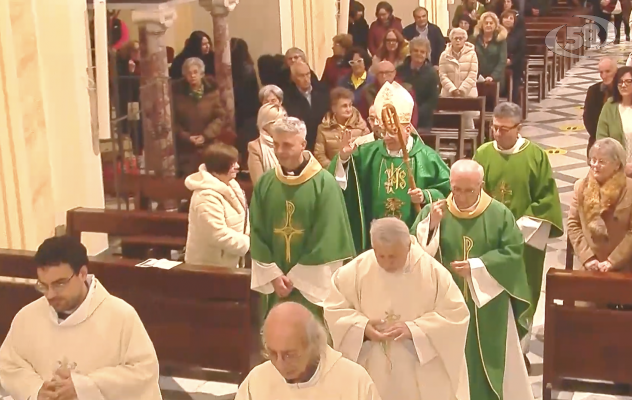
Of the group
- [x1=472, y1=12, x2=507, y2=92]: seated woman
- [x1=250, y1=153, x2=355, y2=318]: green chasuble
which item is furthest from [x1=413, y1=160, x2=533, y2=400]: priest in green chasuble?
[x1=472, y1=12, x2=507, y2=92]: seated woman

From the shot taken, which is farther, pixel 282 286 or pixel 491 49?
pixel 491 49

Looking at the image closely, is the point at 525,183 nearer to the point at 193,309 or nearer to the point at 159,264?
the point at 193,309

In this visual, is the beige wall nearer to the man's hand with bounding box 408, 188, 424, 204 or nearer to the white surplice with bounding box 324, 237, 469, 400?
the man's hand with bounding box 408, 188, 424, 204

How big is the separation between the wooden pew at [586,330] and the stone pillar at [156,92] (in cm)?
459

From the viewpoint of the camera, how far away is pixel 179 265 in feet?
20.1

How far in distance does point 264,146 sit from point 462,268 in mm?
2489

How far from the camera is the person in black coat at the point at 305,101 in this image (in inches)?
357

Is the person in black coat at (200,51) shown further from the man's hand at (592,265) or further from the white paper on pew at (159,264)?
the man's hand at (592,265)

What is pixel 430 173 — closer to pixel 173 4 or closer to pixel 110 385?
pixel 110 385

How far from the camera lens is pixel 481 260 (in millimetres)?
5348

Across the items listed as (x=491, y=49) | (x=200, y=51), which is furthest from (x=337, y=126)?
(x=491, y=49)

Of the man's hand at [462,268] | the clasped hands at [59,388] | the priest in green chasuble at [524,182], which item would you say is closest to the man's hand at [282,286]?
the man's hand at [462,268]

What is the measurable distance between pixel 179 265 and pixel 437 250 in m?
1.62

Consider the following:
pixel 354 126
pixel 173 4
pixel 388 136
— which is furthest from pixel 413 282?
pixel 173 4
